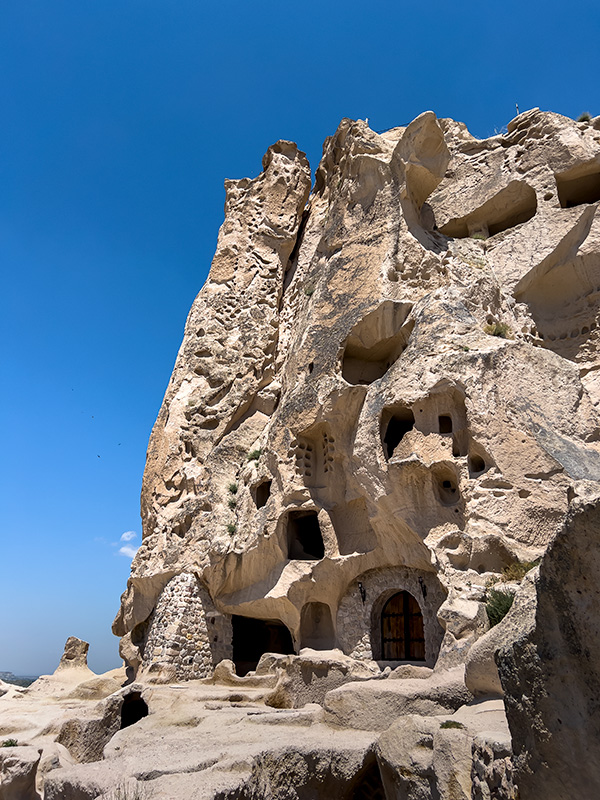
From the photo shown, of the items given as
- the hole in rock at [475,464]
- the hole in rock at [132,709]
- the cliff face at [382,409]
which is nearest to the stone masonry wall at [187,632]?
the cliff face at [382,409]

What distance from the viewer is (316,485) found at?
14359mm

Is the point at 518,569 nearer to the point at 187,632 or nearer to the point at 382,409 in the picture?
the point at 382,409

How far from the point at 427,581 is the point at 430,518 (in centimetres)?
164

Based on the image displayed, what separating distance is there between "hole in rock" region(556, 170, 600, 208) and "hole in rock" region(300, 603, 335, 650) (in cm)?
1356

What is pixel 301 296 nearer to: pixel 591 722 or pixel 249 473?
pixel 249 473

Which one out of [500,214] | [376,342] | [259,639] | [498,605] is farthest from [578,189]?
[259,639]

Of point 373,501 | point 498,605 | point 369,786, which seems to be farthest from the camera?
point 373,501

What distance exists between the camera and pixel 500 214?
17766 mm

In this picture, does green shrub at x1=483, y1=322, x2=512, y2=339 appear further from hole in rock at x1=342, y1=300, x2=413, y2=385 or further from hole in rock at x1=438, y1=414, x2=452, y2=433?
hole in rock at x1=438, y1=414, x2=452, y2=433

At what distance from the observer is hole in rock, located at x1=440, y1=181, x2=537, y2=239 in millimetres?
17094

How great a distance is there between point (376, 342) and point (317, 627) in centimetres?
730

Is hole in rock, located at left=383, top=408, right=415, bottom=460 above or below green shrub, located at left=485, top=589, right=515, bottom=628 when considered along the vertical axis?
above

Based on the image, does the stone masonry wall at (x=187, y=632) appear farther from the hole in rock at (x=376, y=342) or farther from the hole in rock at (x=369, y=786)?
the hole in rock at (x=369, y=786)

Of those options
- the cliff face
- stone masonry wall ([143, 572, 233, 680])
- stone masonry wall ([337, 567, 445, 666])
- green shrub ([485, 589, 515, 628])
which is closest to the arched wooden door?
the cliff face
